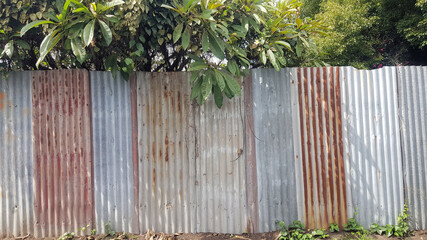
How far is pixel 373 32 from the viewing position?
8859 mm

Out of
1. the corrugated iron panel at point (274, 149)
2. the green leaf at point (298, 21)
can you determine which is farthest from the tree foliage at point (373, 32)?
the corrugated iron panel at point (274, 149)

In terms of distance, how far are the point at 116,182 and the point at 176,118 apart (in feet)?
3.35

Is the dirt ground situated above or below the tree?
below

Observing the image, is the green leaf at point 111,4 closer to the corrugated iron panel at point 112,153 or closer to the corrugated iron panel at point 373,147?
the corrugated iron panel at point 112,153

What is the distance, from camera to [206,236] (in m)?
3.38

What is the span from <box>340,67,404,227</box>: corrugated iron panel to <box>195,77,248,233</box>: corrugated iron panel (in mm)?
1284

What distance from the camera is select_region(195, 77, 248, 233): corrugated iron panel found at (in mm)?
3441

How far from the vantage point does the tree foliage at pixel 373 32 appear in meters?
7.82

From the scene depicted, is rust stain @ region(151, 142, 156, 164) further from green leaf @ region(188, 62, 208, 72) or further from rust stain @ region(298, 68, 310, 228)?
rust stain @ region(298, 68, 310, 228)

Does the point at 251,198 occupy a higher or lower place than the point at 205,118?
lower

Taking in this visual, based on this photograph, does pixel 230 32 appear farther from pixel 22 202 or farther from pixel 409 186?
pixel 22 202

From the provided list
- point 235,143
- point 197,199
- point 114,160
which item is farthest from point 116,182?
point 235,143

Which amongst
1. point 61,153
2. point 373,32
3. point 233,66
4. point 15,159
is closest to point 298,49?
point 233,66

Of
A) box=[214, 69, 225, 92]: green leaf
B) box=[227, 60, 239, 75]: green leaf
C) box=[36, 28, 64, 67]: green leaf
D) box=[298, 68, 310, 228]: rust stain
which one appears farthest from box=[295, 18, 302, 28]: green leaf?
box=[36, 28, 64, 67]: green leaf
